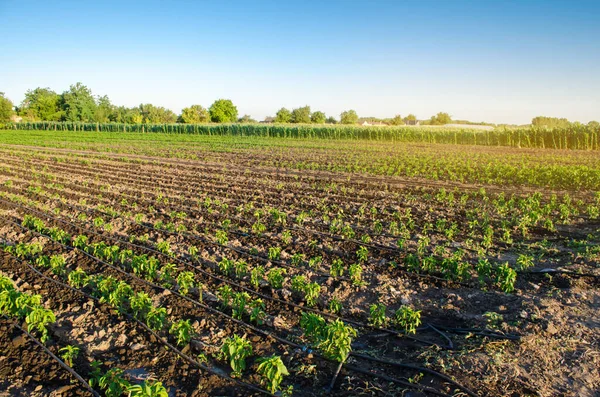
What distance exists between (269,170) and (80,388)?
54.9ft

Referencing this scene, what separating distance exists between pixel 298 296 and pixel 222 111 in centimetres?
8075

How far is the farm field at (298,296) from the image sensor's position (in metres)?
4.64

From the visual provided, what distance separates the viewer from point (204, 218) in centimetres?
1129

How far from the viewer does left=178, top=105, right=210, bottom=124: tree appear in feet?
270

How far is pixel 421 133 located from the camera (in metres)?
43.9

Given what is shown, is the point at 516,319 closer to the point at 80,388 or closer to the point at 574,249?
the point at 574,249

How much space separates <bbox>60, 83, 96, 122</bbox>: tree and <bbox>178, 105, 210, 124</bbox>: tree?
17.3m

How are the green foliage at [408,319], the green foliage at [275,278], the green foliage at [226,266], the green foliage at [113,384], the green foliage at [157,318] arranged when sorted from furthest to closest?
the green foliage at [226,266] < the green foliage at [275,278] < the green foliage at [408,319] < the green foliage at [157,318] < the green foliage at [113,384]

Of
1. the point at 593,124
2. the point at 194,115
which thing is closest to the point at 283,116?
the point at 194,115

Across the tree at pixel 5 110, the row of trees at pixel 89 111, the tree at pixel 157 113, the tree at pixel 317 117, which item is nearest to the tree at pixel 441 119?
the tree at pixel 317 117

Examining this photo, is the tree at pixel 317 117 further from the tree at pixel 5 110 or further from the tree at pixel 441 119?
the tree at pixel 5 110

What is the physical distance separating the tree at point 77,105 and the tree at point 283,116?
36.6 meters

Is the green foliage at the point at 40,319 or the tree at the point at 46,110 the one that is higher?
the tree at the point at 46,110

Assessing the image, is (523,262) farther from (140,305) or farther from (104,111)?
(104,111)
